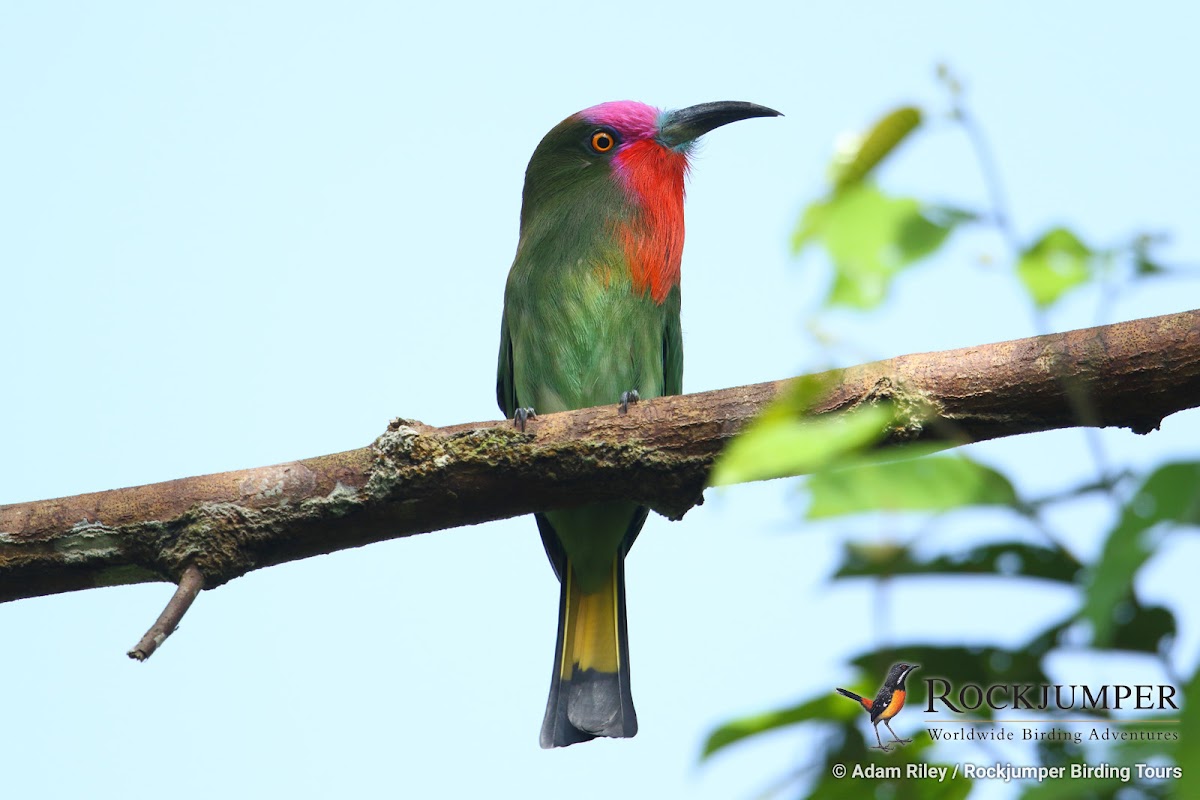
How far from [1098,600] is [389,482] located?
234cm

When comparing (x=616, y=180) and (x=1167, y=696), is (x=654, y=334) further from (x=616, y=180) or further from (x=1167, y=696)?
(x=1167, y=696)

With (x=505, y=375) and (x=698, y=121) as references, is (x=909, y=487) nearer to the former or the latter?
(x=505, y=375)

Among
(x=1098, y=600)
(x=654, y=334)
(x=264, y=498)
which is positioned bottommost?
(x=1098, y=600)

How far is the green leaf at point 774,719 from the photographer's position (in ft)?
3.83

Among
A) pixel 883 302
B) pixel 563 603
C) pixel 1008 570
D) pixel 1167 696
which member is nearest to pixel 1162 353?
pixel 1167 696

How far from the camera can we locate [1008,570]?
116cm

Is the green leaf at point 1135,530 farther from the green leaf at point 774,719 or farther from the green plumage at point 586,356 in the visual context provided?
the green plumage at point 586,356

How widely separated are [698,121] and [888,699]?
4.09 meters

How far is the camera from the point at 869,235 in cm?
100

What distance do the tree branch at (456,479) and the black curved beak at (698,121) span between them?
7.61 feet

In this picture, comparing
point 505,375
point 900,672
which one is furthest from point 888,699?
point 505,375

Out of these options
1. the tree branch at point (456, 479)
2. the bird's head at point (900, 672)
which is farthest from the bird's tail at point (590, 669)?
the bird's head at point (900, 672)

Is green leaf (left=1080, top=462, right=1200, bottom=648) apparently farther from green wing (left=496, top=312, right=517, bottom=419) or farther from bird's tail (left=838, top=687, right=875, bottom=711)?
green wing (left=496, top=312, right=517, bottom=419)

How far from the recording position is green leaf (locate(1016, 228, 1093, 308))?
1004 mm
